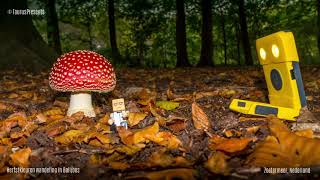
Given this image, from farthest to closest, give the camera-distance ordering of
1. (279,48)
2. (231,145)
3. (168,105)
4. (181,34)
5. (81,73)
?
1. (181,34)
2. (168,105)
3. (81,73)
4. (279,48)
5. (231,145)

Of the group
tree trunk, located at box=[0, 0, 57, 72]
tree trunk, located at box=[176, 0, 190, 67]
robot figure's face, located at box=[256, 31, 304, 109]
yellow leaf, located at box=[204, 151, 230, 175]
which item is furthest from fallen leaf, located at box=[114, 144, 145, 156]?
tree trunk, located at box=[176, 0, 190, 67]

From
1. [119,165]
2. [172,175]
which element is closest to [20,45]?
[119,165]

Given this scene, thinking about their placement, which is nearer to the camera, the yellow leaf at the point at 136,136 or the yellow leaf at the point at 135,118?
the yellow leaf at the point at 136,136

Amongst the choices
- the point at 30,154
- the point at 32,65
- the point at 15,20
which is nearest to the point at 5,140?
the point at 30,154

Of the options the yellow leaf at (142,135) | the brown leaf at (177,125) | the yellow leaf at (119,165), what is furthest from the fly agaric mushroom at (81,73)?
the yellow leaf at (119,165)

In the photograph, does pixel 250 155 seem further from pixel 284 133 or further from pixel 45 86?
pixel 45 86

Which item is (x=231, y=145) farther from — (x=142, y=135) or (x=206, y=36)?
(x=206, y=36)

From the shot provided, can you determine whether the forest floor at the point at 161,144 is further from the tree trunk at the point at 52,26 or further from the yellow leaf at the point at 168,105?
the tree trunk at the point at 52,26
